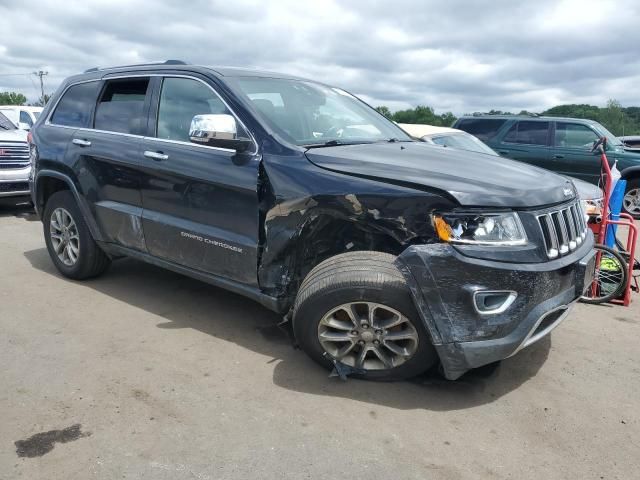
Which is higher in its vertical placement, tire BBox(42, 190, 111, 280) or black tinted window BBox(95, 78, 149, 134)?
black tinted window BBox(95, 78, 149, 134)

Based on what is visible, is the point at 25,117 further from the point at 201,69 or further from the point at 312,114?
the point at 312,114

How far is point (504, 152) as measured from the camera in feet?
34.9

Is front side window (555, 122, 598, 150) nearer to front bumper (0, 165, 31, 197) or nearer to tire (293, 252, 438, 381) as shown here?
tire (293, 252, 438, 381)

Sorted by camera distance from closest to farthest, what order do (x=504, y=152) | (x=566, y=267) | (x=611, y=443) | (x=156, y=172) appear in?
1. (x=611, y=443)
2. (x=566, y=267)
3. (x=156, y=172)
4. (x=504, y=152)

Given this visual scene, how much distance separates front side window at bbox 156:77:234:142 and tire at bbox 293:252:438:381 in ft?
4.84

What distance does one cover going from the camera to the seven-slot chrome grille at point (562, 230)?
2.95 m

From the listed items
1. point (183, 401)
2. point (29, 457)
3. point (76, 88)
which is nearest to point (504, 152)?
point (76, 88)

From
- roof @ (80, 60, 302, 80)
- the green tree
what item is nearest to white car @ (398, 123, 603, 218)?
roof @ (80, 60, 302, 80)

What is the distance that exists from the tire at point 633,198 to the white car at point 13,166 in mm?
10699

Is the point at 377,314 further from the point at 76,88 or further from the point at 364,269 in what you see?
the point at 76,88

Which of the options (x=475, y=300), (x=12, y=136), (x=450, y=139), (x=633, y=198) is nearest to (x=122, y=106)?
(x=475, y=300)

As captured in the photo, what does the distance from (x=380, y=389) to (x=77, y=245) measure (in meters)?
3.20

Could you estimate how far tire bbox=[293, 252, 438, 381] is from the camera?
2.97 metres

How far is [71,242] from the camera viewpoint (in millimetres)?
4996
